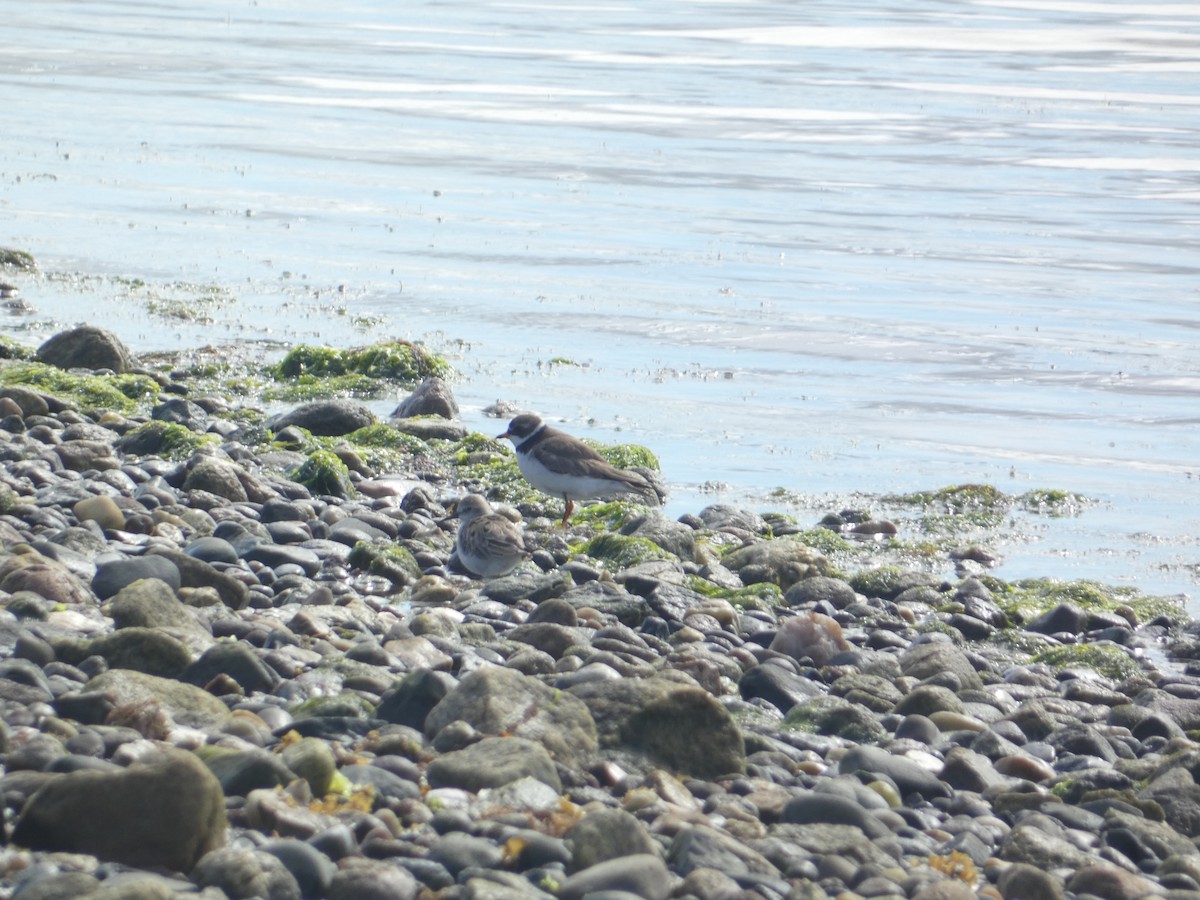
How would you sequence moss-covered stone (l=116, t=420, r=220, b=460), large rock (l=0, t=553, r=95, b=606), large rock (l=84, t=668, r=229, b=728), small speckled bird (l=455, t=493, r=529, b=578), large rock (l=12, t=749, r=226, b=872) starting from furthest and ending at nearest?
moss-covered stone (l=116, t=420, r=220, b=460) → small speckled bird (l=455, t=493, r=529, b=578) → large rock (l=0, t=553, r=95, b=606) → large rock (l=84, t=668, r=229, b=728) → large rock (l=12, t=749, r=226, b=872)

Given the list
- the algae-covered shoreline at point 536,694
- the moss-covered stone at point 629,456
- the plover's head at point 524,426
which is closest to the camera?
the algae-covered shoreline at point 536,694

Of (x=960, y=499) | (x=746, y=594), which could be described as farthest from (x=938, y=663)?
(x=960, y=499)

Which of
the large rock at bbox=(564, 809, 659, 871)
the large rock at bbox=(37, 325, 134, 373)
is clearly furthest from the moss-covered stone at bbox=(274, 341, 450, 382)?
the large rock at bbox=(564, 809, 659, 871)

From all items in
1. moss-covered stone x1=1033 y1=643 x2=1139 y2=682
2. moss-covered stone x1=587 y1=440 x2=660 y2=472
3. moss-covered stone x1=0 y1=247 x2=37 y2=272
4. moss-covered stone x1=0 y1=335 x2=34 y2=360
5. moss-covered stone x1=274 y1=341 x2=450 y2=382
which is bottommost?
moss-covered stone x1=1033 y1=643 x2=1139 y2=682

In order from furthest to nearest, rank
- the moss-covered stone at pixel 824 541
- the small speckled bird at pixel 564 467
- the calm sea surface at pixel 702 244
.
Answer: the calm sea surface at pixel 702 244
the moss-covered stone at pixel 824 541
the small speckled bird at pixel 564 467

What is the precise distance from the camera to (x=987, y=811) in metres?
5.99

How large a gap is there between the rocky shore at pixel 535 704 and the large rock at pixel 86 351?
2224mm

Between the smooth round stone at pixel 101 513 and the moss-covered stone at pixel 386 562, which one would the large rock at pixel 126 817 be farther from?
the smooth round stone at pixel 101 513

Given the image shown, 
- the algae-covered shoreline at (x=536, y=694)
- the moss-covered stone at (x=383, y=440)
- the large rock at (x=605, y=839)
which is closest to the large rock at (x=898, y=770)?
the algae-covered shoreline at (x=536, y=694)

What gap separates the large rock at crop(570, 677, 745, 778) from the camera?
5.73 m

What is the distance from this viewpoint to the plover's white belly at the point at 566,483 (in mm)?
9875

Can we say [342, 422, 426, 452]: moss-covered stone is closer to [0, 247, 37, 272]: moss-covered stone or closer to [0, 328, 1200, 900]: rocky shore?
[0, 328, 1200, 900]: rocky shore

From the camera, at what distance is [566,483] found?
32.4ft

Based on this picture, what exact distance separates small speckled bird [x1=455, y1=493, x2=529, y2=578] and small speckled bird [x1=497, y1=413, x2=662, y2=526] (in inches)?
55.2
